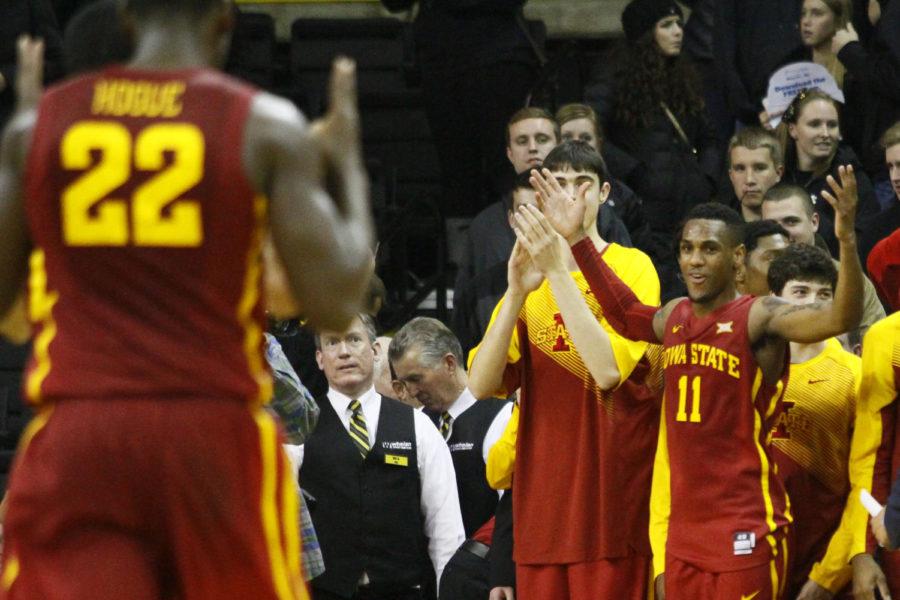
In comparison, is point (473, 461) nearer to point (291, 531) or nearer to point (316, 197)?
point (291, 531)

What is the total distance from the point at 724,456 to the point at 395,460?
5.79ft

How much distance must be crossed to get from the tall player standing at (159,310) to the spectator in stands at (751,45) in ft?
23.0

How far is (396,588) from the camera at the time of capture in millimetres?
7410

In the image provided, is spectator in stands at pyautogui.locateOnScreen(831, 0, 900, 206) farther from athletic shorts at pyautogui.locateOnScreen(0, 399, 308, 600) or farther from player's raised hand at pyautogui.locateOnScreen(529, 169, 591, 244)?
athletic shorts at pyautogui.locateOnScreen(0, 399, 308, 600)

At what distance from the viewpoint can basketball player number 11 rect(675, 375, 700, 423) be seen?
20.3 feet

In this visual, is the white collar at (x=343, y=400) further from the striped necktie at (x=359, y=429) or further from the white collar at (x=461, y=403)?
the white collar at (x=461, y=403)

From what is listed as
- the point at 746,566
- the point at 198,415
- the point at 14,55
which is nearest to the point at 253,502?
the point at 198,415

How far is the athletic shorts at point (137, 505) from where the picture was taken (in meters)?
3.40

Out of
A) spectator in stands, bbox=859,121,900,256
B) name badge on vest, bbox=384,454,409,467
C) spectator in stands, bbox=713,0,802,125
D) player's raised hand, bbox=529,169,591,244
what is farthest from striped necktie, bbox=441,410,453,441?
spectator in stands, bbox=713,0,802,125

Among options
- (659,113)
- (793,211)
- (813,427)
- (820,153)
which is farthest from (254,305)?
(659,113)

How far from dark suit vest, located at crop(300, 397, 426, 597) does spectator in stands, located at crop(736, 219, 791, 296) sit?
158 cm

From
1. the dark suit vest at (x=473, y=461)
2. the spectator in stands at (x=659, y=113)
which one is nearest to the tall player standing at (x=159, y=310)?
the dark suit vest at (x=473, y=461)

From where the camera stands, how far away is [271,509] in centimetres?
353

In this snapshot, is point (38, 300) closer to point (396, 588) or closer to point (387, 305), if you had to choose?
point (396, 588)
